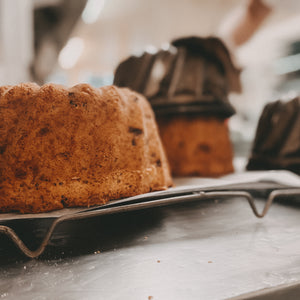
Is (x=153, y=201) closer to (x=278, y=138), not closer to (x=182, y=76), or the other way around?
(x=182, y=76)

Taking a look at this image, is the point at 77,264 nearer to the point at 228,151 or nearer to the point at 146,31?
the point at 228,151

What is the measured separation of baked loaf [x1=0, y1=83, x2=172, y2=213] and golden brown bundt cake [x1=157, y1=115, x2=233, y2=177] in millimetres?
623

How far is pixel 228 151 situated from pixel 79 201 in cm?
102

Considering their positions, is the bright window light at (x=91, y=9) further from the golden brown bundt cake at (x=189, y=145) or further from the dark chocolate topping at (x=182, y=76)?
the golden brown bundt cake at (x=189, y=145)

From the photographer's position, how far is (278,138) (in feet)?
4.96

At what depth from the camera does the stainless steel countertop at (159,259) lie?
1.74 feet

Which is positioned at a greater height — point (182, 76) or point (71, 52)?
point (71, 52)

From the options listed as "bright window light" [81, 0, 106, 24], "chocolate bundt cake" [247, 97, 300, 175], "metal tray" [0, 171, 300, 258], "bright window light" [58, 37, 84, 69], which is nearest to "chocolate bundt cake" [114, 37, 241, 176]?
"chocolate bundt cake" [247, 97, 300, 175]

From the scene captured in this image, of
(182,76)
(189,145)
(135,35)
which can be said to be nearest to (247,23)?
(182,76)

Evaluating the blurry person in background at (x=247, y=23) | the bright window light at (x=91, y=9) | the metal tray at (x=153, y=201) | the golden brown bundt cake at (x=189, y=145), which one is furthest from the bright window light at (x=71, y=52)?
the metal tray at (x=153, y=201)

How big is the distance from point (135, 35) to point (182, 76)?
6.58 ft

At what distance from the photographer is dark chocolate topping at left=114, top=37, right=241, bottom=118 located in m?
1.39

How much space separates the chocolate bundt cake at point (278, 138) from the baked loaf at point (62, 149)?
989 millimetres

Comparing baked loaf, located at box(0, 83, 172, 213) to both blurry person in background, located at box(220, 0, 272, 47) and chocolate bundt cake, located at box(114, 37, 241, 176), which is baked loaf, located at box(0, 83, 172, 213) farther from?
blurry person in background, located at box(220, 0, 272, 47)
